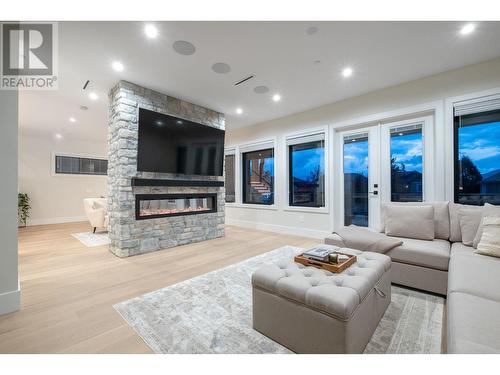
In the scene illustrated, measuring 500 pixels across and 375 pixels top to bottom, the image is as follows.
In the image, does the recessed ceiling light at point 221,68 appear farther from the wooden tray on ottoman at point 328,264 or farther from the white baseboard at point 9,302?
the white baseboard at point 9,302

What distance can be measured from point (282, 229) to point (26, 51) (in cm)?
494

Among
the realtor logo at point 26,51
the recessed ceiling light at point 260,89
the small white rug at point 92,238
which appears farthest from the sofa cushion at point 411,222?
the small white rug at point 92,238

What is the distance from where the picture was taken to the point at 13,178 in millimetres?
1902

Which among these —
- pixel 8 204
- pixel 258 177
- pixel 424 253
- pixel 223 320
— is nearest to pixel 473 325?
pixel 424 253

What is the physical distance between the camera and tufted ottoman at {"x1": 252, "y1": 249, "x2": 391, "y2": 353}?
48.6 inches

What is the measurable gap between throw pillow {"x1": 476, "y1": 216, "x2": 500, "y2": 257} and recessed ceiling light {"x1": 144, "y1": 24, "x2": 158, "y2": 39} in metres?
3.83

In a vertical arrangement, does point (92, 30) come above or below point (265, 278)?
above

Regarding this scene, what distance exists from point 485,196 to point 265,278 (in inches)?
137

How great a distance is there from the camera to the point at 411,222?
2672mm

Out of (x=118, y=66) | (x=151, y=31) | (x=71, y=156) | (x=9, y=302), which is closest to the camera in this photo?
(x=9, y=302)

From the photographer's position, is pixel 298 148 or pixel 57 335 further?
pixel 298 148

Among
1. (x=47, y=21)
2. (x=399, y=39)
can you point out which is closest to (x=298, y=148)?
(x=399, y=39)

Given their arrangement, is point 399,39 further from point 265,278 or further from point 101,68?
point 101,68

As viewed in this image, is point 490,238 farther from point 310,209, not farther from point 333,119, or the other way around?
point 333,119
